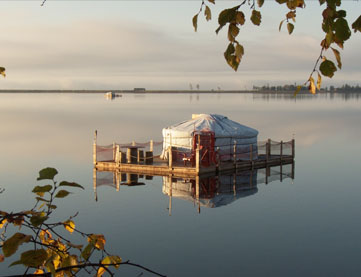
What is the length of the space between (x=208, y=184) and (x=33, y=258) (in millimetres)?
20052

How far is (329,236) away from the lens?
585 inches

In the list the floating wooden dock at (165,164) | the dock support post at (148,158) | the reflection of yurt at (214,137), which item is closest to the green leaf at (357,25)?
the floating wooden dock at (165,164)

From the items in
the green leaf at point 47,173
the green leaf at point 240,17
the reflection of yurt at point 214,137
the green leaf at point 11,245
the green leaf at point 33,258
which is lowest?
the reflection of yurt at point 214,137

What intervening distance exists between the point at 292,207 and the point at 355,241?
15.0 ft

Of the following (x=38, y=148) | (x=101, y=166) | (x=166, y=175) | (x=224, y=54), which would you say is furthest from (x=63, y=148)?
(x=224, y=54)

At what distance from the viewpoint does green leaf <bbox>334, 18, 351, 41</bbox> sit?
63.6 inches

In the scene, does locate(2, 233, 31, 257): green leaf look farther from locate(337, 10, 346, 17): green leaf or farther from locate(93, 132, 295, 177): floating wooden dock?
locate(93, 132, 295, 177): floating wooden dock

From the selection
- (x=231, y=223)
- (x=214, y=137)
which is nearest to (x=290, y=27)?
(x=231, y=223)

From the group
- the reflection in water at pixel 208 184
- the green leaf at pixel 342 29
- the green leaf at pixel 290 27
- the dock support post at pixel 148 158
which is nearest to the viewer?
the green leaf at pixel 342 29

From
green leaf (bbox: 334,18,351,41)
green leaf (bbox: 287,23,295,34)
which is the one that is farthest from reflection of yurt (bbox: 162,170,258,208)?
green leaf (bbox: 334,18,351,41)

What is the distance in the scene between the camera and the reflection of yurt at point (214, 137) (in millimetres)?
23781

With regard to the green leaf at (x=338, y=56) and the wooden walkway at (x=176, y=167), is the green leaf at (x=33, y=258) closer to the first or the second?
the green leaf at (x=338, y=56)

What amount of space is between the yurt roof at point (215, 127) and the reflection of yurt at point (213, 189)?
229 centimetres

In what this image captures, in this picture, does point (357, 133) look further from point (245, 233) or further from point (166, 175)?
point (245, 233)
